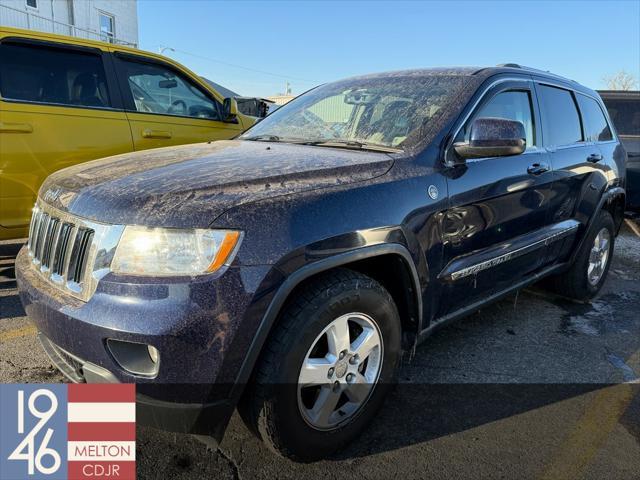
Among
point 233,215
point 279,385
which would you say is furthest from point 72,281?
point 279,385

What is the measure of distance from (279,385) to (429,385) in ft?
4.24

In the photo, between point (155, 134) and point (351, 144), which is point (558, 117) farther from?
point (155, 134)

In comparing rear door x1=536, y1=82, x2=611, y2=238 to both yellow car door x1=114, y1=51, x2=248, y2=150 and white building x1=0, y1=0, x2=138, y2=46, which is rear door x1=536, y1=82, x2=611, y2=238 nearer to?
yellow car door x1=114, y1=51, x2=248, y2=150

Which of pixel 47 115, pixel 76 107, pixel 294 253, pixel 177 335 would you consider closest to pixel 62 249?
pixel 177 335

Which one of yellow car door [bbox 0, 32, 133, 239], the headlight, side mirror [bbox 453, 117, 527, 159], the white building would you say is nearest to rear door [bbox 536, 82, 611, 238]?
side mirror [bbox 453, 117, 527, 159]

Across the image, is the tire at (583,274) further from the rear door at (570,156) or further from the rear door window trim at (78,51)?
the rear door window trim at (78,51)

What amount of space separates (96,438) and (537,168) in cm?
292

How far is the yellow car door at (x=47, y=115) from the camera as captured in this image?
157 inches

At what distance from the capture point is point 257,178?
6.88 feet

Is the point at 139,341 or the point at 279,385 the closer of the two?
the point at 139,341

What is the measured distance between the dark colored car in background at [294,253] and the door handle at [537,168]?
3 centimetres

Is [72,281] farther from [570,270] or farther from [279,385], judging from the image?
[570,270]

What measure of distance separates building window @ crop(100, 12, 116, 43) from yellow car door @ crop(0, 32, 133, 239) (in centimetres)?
1377

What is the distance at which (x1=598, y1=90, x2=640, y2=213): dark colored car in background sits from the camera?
760 cm
